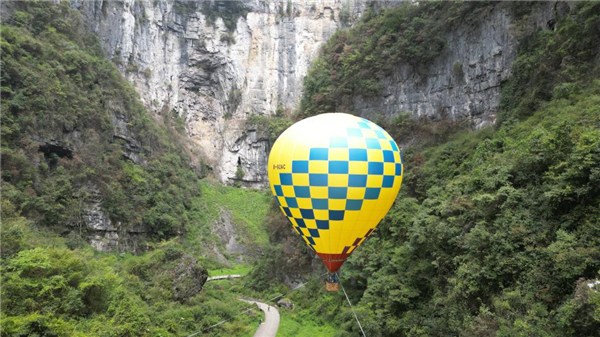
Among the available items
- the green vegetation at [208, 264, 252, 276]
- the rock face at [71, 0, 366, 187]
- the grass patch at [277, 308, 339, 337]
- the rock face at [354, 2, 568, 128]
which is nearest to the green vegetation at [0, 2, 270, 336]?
the green vegetation at [208, 264, 252, 276]

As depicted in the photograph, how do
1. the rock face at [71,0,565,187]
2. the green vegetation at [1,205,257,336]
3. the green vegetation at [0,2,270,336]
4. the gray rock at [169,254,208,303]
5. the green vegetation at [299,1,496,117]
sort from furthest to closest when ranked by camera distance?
the rock face at [71,0,565,187], the green vegetation at [299,1,496,117], the gray rock at [169,254,208,303], the green vegetation at [0,2,270,336], the green vegetation at [1,205,257,336]

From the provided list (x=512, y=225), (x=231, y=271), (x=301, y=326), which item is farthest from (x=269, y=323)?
(x=231, y=271)

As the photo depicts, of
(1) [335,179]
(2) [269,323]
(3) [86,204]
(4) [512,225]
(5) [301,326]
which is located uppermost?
(1) [335,179]

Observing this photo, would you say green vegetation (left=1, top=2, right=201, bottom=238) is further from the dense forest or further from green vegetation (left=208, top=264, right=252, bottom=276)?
green vegetation (left=208, top=264, right=252, bottom=276)

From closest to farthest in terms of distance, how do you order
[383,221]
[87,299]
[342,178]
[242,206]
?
1. [342,178]
2. [87,299]
3. [383,221]
4. [242,206]

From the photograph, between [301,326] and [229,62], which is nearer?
[301,326]

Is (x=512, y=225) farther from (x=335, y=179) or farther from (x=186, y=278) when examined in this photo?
(x=186, y=278)

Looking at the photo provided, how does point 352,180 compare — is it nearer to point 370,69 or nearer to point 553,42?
point 553,42
